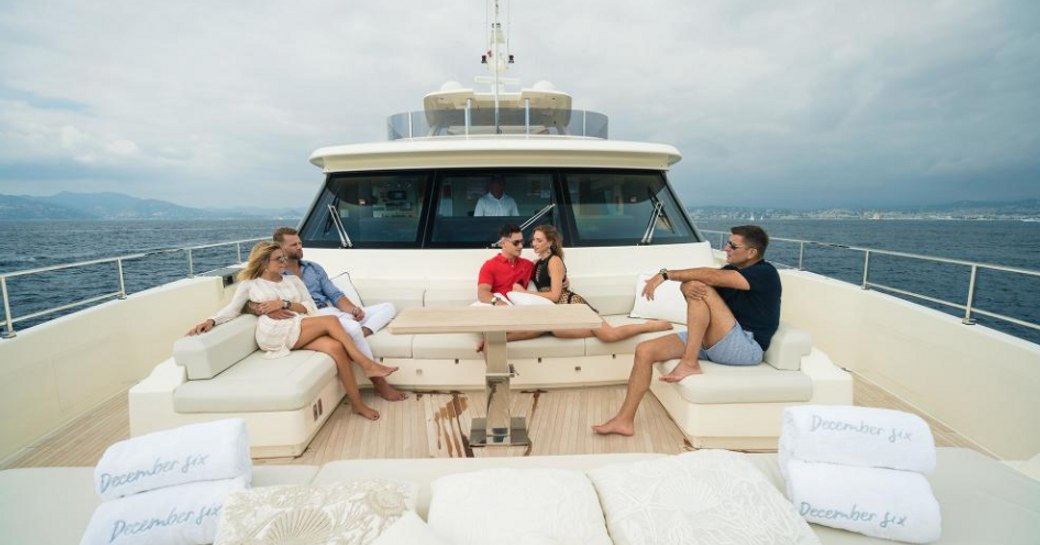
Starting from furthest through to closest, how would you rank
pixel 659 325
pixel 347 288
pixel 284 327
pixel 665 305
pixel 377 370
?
pixel 347 288
pixel 665 305
pixel 659 325
pixel 377 370
pixel 284 327

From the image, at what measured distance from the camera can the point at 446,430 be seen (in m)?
2.76

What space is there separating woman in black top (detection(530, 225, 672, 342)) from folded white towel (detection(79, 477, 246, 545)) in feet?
7.34

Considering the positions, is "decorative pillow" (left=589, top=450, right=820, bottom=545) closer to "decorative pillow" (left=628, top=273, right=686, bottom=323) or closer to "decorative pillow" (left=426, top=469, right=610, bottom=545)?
"decorative pillow" (left=426, top=469, right=610, bottom=545)

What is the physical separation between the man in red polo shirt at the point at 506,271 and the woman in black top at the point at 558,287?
107mm

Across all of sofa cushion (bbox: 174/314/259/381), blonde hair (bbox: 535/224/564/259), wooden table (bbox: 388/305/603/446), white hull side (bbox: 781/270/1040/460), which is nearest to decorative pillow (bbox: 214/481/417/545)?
wooden table (bbox: 388/305/603/446)

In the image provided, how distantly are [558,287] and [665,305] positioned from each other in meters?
0.83

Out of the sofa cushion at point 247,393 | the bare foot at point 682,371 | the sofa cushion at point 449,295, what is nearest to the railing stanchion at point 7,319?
the sofa cushion at point 247,393

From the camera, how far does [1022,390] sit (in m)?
2.35

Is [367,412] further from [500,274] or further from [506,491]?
[506,491]

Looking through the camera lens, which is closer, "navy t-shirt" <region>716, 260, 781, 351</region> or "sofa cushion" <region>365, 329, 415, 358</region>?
"navy t-shirt" <region>716, 260, 781, 351</region>

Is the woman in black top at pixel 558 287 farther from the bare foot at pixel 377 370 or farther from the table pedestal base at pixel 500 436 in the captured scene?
the bare foot at pixel 377 370

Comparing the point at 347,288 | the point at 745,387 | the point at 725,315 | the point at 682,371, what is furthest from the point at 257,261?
the point at 745,387

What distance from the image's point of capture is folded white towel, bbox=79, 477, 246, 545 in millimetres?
1144

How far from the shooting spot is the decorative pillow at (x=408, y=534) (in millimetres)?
965
